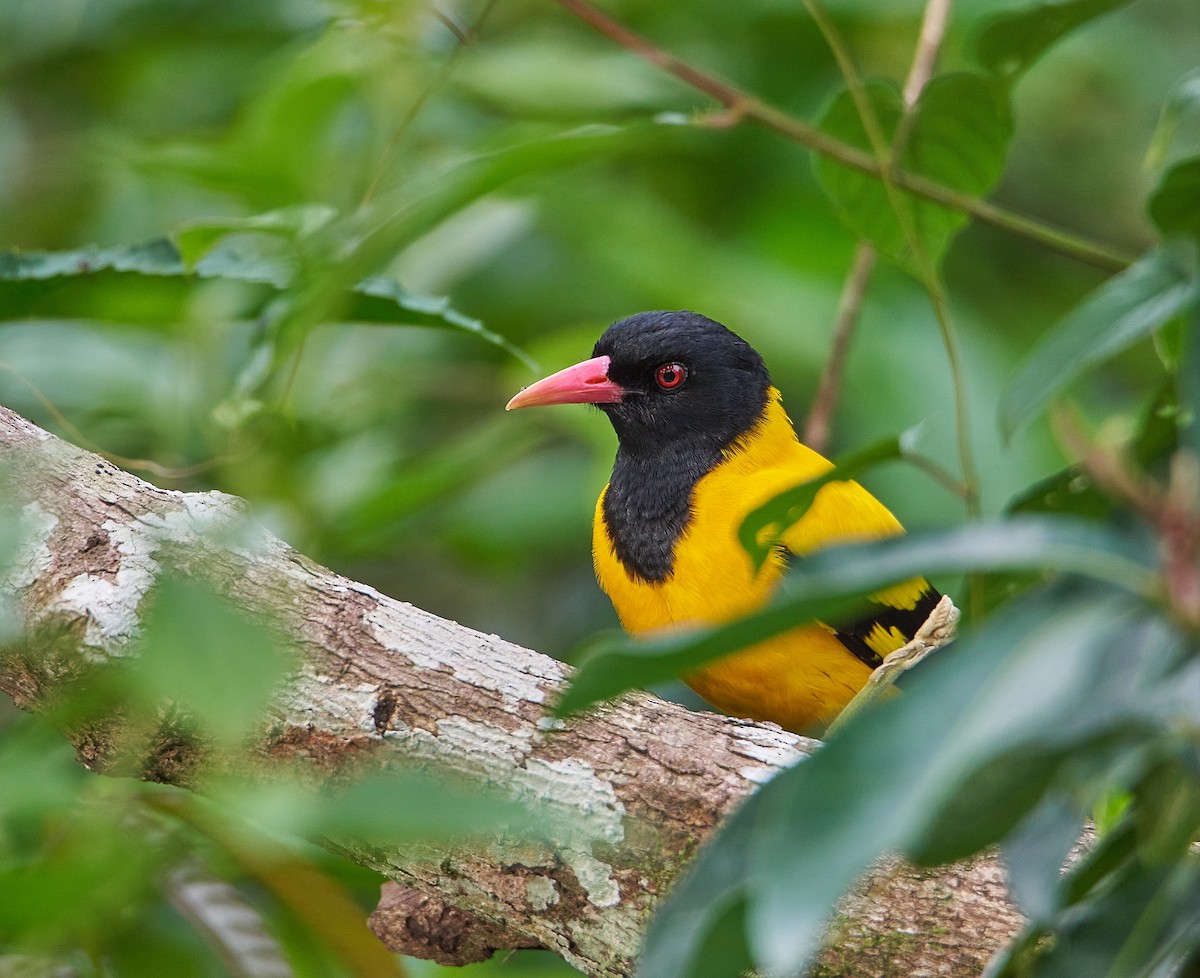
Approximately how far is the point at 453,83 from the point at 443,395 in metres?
1.01

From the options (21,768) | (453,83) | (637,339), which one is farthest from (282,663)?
(453,83)

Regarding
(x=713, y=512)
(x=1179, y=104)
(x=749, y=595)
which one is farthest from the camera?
(x=713, y=512)

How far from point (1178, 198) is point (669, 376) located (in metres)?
1.90

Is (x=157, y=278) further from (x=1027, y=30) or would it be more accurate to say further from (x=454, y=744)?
(x=1027, y=30)

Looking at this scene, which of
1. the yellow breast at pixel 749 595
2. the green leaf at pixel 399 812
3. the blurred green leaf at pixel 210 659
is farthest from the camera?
the yellow breast at pixel 749 595

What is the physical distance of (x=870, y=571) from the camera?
92 cm

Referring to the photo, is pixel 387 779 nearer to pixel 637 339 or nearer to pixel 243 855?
pixel 243 855

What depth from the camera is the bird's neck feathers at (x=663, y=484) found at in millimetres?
2979

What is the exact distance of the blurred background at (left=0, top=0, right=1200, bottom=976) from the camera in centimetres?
258

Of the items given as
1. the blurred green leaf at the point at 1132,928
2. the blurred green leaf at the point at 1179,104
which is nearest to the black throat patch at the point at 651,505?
the blurred green leaf at the point at 1179,104

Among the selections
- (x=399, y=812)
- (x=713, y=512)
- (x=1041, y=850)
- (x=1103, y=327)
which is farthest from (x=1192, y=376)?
(x=713, y=512)

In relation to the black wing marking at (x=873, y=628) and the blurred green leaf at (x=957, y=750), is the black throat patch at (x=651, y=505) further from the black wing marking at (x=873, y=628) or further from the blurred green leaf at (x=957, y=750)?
the blurred green leaf at (x=957, y=750)

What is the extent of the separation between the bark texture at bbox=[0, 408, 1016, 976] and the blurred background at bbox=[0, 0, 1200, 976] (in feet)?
1.13

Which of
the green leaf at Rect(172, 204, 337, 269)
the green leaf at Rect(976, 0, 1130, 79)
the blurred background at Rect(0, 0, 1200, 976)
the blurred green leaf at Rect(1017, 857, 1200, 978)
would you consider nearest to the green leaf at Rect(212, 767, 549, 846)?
the blurred green leaf at Rect(1017, 857, 1200, 978)
